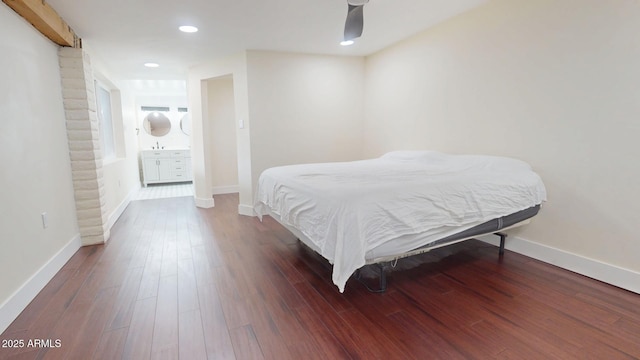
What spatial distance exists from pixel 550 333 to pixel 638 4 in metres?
2.22

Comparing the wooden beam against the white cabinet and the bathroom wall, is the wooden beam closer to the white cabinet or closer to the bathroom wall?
the bathroom wall

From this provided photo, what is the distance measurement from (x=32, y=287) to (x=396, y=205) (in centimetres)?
259

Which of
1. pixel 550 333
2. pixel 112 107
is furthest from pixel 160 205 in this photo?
pixel 550 333

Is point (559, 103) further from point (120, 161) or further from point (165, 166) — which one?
point (165, 166)

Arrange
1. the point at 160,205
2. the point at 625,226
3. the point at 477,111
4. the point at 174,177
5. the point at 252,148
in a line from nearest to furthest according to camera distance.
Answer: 1. the point at 625,226
2. the point at 477,111
3. the point at 252,148
4. the point at 160,205
5. the point at 174,177

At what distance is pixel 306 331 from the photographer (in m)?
1.74

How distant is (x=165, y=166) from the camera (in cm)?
690

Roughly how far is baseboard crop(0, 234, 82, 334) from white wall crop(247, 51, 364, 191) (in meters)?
2.17

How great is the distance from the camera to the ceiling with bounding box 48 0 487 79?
101 inches

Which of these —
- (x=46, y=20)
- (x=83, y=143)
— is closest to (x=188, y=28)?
(x=46, y=20)

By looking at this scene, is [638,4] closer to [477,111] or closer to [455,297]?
[477,111]

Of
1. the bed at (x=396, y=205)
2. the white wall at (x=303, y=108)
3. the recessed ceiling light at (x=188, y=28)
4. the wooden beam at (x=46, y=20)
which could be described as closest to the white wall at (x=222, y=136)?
the white wall at (x=303, y=108)

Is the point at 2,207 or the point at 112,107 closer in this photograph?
the point at 2,207

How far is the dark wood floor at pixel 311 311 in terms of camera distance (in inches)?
62.8
